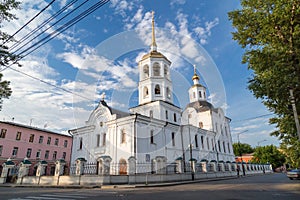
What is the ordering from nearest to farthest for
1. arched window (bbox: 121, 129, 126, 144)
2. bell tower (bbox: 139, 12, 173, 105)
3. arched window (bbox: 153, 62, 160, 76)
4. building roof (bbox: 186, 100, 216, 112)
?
arched window (bbox: 121, 129, 126, 144), bell tower (bbox: 139, 12, 173, 105), arched window (bbox: 153, 62, 160, 76), building roof (bbox: 186, 100, 216, 112)

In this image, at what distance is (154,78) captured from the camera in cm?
2708

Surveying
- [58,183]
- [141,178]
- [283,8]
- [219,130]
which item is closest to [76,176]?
[58,183]

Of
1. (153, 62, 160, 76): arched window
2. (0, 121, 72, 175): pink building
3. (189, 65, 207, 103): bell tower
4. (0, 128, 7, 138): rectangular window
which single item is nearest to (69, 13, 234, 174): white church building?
(153, 62, 160, 76): arched window

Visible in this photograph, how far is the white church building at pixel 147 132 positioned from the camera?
21906mm

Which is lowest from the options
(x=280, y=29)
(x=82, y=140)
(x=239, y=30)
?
(x=82, y=140)

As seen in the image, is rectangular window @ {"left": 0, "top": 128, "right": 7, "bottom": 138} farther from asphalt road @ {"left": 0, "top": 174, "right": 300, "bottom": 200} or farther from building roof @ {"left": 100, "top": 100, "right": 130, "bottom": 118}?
asphalt road @ {"left": 0, "top": 174, "right": 300, "bottom": 200}

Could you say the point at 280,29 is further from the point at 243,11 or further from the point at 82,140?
the point at 82,140

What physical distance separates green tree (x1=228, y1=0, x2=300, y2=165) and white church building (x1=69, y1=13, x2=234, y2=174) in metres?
12.8

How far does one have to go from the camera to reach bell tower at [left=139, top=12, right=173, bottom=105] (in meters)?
27.1

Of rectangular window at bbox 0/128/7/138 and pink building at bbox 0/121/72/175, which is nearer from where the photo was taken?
rectangular window at bbox 0/128/7/138

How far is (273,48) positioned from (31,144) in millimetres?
36403

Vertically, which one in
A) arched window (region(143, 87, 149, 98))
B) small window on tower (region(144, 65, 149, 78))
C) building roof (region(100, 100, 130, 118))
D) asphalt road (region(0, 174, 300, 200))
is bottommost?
asphalt road (region(0, 174, 300, 200))

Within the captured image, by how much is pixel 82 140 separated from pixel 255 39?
938 inches

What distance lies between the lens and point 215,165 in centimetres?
2669
